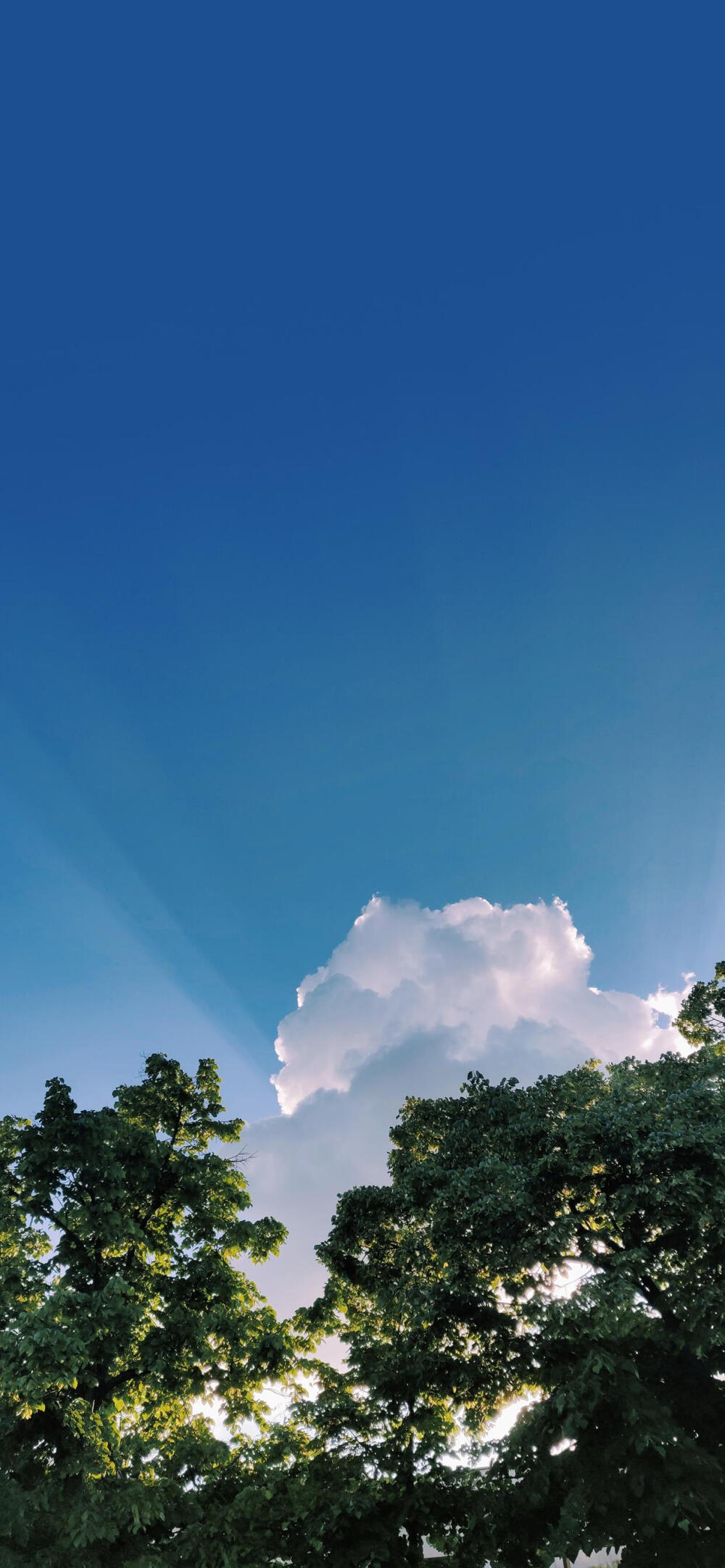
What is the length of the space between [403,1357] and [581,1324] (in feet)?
18.1

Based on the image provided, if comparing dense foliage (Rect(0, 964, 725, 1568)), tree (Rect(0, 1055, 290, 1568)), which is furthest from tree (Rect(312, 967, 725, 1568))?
tree (Rect(0, 1055, 290, 1568))

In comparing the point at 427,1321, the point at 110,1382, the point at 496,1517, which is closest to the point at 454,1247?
the point at 427,1321

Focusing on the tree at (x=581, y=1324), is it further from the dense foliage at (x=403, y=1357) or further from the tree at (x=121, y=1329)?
the tree at (x=121, y=1329)

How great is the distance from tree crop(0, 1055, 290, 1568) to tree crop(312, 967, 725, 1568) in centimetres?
372

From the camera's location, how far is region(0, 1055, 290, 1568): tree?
12945 millimetres

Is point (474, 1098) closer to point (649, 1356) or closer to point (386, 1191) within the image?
point (386, 1191)

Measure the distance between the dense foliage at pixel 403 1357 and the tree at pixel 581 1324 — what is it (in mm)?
56

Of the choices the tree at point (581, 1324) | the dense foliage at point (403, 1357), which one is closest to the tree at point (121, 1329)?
the dense foliage at point (403, 1357)

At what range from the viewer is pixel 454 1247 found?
16.1 m

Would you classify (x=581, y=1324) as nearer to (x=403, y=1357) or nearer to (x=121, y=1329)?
(x=403, y=1357)

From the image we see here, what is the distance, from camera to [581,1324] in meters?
14.4

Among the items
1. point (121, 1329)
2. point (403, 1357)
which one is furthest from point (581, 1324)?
point (121, 1329)

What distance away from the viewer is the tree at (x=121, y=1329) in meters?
12.9

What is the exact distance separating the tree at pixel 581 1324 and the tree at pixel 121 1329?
12.2 feet
